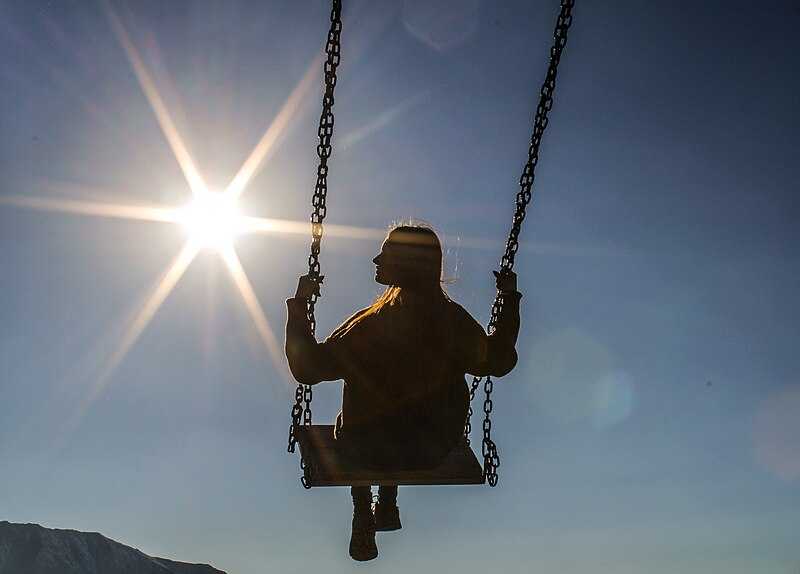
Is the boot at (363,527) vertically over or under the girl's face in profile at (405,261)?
under

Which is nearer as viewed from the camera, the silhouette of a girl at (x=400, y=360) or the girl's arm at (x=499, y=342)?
the silhouette of a girl at (x=400, y=360)

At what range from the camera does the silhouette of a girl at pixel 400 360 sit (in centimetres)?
552

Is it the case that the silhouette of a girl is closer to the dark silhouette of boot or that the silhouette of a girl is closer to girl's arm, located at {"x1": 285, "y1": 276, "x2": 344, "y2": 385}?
girl's arm, located at {"x1": 285, "y1": 276, "x2": 344, "y2": 385}

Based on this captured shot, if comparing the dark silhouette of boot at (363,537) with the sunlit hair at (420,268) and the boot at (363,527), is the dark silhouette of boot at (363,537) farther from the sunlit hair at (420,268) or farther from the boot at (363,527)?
the sunlit hair at (420,268)

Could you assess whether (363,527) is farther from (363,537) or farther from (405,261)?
(405,261)

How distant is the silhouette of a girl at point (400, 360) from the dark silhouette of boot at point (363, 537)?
2.57 feet

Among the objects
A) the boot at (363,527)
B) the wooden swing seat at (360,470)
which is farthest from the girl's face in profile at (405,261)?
the boot at (363,527)

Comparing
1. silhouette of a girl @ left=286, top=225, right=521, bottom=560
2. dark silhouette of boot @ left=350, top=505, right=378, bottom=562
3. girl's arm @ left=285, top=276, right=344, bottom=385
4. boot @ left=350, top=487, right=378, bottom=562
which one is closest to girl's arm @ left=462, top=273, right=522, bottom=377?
silhouette of a girl @ left=286, top=225, right=521, bottom=560

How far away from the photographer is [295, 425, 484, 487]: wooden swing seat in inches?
219

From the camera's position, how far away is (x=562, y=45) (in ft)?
19.5

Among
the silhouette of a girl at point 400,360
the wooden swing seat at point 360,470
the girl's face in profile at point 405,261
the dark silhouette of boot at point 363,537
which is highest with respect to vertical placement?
the girl's face in profile at point 405,261

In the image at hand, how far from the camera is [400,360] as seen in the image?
18.0 ft

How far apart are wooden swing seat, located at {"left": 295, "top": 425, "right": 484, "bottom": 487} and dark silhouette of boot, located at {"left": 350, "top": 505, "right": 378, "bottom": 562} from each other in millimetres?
678

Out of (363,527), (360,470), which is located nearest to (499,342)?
(360,470)
